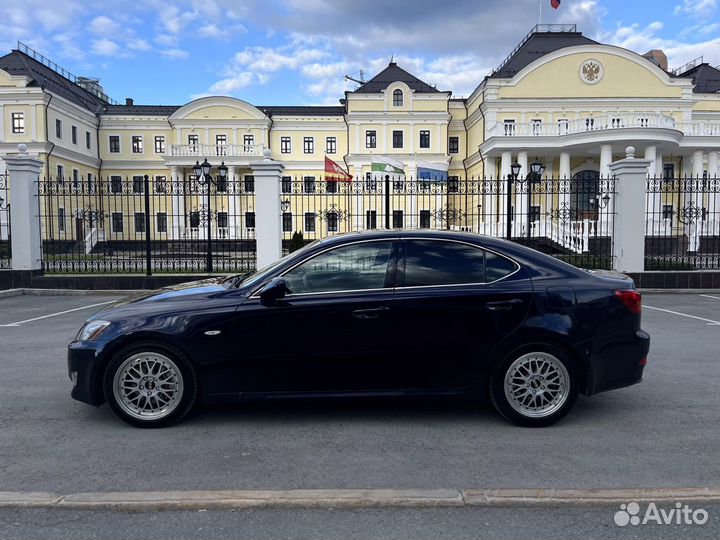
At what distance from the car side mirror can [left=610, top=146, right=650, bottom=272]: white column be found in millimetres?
11908

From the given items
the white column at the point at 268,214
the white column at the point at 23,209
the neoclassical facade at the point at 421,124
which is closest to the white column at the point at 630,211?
the white column at the point at 268,214

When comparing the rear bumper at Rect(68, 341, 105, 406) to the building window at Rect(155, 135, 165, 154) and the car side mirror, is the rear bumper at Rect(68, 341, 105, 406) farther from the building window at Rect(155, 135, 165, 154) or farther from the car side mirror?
the building window at Rect(155, 135, 165, 154)

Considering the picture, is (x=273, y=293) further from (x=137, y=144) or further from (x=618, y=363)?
(x=137, y=144)

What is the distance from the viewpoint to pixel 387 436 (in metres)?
4.39

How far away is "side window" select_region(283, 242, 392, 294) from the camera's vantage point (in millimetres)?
4645

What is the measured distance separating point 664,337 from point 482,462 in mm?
5834

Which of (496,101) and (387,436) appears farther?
(496,101)

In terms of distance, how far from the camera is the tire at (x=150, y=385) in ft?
14.7

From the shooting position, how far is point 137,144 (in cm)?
5047

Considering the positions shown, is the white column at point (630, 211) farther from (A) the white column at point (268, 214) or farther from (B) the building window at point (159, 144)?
(B) the building window at point (159, 144)

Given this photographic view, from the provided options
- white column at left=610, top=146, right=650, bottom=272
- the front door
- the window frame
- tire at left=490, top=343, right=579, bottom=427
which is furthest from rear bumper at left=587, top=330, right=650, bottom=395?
white column at left=610, top=146, right=650, bottom=272

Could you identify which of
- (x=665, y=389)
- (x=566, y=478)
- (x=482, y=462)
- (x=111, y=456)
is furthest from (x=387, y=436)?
(x=665, y=389)

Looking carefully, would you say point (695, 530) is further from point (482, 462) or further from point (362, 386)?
point (362, 386)

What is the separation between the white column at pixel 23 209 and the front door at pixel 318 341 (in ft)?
40.6
